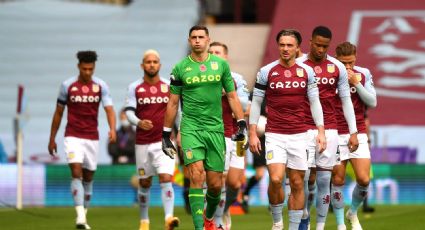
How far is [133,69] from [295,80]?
71.3ft

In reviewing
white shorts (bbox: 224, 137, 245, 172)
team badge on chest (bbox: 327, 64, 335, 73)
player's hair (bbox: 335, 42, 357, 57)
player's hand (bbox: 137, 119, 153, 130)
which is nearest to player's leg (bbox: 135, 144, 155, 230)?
player's hand (bbox: 137, 119, 153, 130)

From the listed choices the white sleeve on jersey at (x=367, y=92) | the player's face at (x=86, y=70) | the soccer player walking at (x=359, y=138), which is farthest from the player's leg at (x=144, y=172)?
the white sleeve on jersey at (x=367, y=92)

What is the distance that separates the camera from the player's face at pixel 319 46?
50.7ft

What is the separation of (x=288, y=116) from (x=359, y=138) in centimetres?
218

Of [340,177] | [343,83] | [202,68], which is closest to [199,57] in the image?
[202,68]

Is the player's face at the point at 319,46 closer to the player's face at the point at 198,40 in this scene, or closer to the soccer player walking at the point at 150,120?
the player's face at the point at 198,40

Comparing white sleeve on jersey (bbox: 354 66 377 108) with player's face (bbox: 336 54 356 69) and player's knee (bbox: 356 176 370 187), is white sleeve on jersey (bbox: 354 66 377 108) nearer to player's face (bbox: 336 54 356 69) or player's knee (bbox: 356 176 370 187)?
player's face (bbox: 336 54 356 69)

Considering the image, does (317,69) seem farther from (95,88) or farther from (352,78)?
(95,88)

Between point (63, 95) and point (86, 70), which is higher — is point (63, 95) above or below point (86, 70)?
below

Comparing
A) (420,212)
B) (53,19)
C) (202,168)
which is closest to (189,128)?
(202,168)

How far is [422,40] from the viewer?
35.0 m

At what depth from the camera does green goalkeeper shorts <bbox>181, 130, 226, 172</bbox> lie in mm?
14859

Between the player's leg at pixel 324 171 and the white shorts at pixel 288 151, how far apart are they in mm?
972

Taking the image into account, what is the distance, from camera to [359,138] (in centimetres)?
1673
